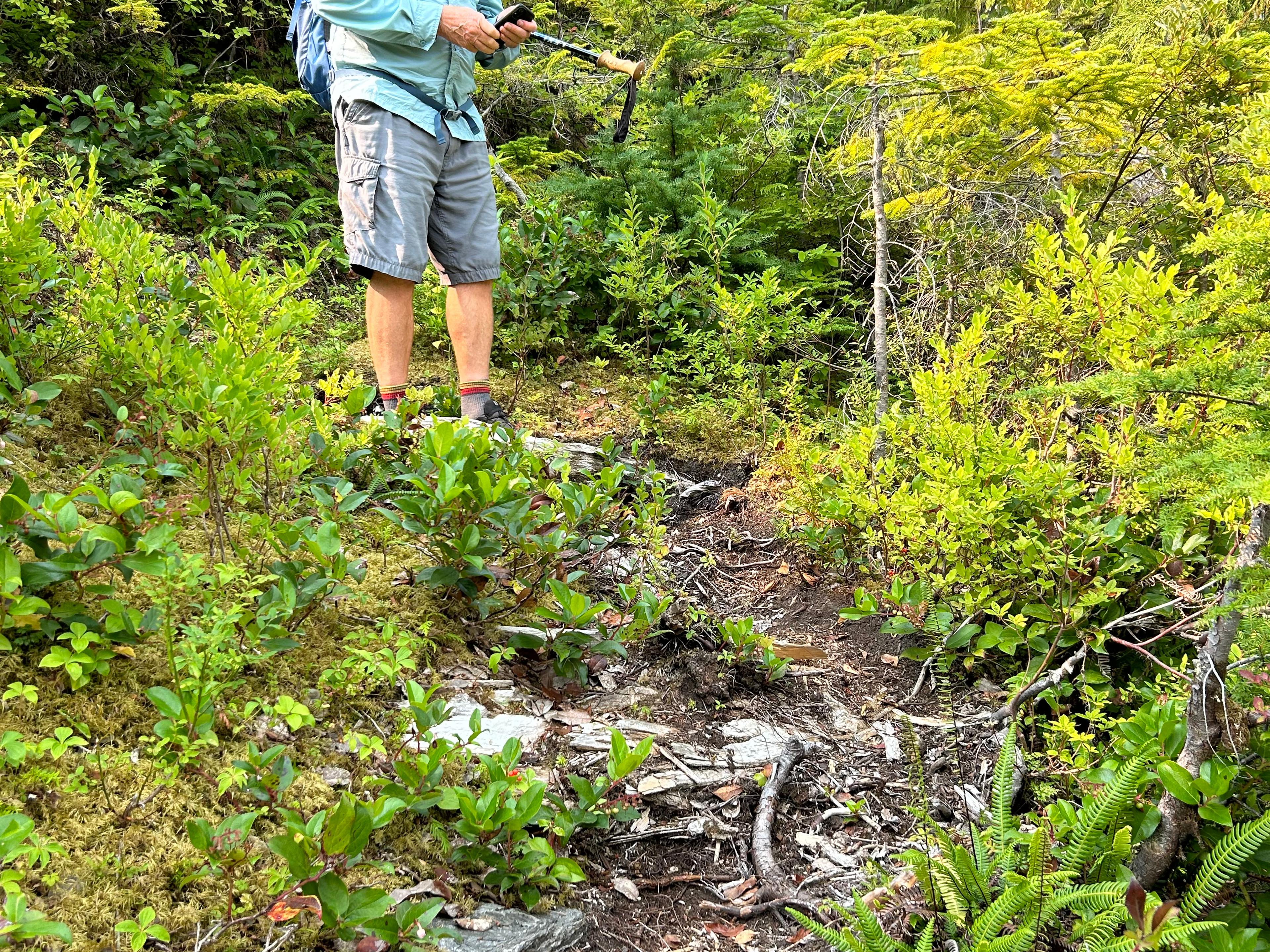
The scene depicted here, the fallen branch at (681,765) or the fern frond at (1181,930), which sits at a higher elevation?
the fern frond at (1181,930)

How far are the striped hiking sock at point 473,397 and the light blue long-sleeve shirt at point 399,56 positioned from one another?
1.30m

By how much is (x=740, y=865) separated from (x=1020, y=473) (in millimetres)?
1854

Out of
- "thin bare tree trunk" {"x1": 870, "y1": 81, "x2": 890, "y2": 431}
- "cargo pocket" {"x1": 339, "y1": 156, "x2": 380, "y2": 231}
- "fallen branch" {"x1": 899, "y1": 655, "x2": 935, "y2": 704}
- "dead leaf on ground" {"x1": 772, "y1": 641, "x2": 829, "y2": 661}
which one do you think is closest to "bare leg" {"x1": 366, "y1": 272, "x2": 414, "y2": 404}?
"cargo pocket" {"x1": 339, "y1": 156, "x2": 380, "y2": 231}

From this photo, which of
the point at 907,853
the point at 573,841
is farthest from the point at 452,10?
the point at 907,853

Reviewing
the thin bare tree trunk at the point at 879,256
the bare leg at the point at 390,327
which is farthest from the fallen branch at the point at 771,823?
the bare leg at the point at 390,327

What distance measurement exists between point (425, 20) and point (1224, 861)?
173 inches

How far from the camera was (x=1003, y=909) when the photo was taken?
196 centimetres

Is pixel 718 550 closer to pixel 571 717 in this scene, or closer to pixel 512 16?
pixel 571 717

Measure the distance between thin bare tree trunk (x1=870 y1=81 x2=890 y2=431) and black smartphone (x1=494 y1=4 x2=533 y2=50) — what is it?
6.04 feet

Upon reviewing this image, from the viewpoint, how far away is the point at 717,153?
653 centimetres

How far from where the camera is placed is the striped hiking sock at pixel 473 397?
4.55 meters

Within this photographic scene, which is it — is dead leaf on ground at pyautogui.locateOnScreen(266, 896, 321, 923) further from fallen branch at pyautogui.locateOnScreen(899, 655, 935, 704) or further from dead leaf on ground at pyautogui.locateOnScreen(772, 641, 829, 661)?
fallen branch at pyautogui.locateOnScreen(899, 655, 935, 704)

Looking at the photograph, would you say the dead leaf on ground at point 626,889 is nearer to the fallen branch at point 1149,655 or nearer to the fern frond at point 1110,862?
the fern frond at point 1110,862

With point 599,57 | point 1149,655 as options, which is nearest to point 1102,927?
point 1149,655
